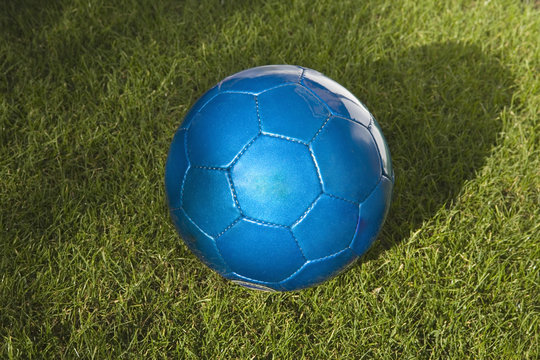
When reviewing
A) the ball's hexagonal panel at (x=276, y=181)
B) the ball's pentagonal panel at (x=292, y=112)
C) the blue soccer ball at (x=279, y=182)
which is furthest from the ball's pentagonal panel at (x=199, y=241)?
the ball's pentagonal panel at (x=292, y=112)

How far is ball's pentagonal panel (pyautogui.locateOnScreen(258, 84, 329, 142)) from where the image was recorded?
6.66 ft

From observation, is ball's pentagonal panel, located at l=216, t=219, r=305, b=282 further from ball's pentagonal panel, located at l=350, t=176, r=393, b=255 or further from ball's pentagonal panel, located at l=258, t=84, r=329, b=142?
ball's pentagonal panel, located at l=258, t=84, r=329, b=142

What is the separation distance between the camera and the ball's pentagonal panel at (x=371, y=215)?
7.02 ft

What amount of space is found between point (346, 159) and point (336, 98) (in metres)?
0.31

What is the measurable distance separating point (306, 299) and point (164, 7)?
2630 mm

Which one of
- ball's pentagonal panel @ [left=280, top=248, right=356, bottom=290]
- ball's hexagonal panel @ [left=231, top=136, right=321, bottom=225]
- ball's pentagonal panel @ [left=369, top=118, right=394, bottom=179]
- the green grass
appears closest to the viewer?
ball's hexagonal panel @ [left=231, top=136, right=321, bottom=225]

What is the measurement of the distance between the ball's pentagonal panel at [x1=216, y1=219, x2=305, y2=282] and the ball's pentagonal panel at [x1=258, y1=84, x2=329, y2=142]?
1.29ft

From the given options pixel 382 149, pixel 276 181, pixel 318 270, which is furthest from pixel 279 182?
pixel 382 149

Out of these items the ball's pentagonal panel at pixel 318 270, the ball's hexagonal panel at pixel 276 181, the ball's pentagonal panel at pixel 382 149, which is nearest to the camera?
the ball's hexagonal panel at pixel 276 181

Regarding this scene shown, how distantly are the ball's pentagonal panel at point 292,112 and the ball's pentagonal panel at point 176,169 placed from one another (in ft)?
1.31

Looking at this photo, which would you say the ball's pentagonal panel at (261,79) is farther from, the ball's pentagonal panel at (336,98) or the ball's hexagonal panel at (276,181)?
the ball's hexagonal panel at (276,181)

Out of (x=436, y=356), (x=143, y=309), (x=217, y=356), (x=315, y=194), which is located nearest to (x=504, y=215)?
(x=436, y=356)

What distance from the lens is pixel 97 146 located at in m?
3.14

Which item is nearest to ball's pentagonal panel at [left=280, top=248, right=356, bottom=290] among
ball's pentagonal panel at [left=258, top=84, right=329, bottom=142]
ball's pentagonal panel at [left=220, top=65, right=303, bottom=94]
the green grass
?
the green grass
